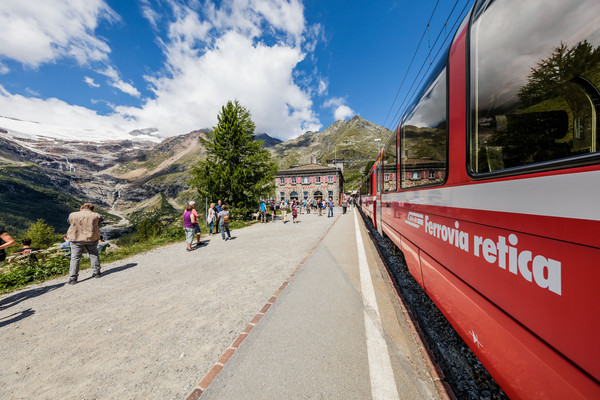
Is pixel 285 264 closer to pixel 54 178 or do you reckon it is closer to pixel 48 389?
pixel 48 389

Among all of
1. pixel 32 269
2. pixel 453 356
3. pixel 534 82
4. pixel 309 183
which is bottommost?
pixel 453 356

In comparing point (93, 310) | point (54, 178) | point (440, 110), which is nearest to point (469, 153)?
point (440, 110)

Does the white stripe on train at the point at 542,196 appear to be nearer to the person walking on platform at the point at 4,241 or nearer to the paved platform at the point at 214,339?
the paved platform at the point at 214,339

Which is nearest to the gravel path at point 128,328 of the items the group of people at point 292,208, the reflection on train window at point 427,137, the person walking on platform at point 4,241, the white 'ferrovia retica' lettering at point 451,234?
the person walking on platform at point 4,241

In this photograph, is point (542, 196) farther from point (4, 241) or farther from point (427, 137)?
point (4, 241)

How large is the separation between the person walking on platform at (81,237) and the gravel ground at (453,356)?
676 cm

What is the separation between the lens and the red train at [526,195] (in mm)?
1092

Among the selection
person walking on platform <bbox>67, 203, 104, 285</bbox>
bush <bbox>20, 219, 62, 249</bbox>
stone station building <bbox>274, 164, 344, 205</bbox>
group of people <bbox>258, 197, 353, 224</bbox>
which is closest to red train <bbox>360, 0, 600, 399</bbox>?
person walking on platform <bbox>67, 203, 104, 285</bbox>

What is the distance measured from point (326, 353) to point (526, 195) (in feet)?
7.68

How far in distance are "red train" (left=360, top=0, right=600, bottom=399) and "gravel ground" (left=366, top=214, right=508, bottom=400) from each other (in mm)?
547

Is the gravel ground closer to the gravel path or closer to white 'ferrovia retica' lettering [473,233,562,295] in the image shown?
white 'ferrovia retica' lettering [473,233,562,295]

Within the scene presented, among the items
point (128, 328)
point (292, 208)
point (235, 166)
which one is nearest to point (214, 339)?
point (128, 328)

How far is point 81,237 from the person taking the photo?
202 inches

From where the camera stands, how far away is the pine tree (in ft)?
53.3
